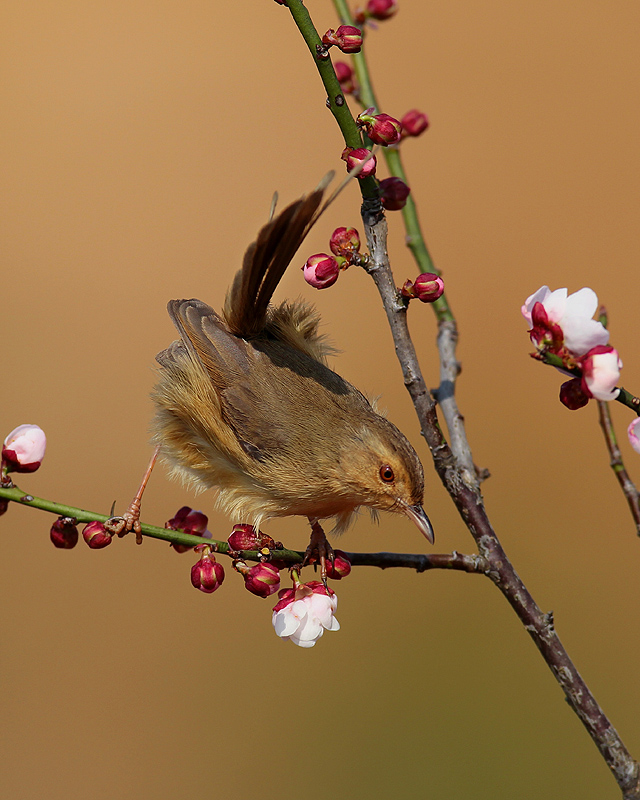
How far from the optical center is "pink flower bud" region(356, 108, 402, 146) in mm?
1513

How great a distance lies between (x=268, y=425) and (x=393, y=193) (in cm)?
84

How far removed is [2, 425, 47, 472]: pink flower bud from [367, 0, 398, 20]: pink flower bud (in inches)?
52.7

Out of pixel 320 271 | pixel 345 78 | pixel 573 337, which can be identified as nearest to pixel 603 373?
pixel 573 337

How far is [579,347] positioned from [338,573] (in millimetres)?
709

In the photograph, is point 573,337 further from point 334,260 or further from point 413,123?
point 413,123

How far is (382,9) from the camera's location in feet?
6.49

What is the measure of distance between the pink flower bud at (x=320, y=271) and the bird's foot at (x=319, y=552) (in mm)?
586

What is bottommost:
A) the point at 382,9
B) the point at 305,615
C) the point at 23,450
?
the point at 305,615

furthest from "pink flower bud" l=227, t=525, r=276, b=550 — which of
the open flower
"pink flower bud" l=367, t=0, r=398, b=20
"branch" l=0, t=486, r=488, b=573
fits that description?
"pink flower bud" l=367, t=0, r=398, b=20

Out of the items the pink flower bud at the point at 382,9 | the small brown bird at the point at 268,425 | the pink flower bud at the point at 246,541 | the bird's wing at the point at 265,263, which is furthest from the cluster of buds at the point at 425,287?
the pink flower bud at the point at 382,9

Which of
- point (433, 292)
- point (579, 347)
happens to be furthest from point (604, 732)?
point (433, 292)

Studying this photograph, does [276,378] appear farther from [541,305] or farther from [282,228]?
[541,305]

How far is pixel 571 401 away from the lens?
1318mm

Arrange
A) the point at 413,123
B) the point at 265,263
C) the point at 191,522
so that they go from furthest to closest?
the point at 413,123
the point at 265,263
the point at 191,522
